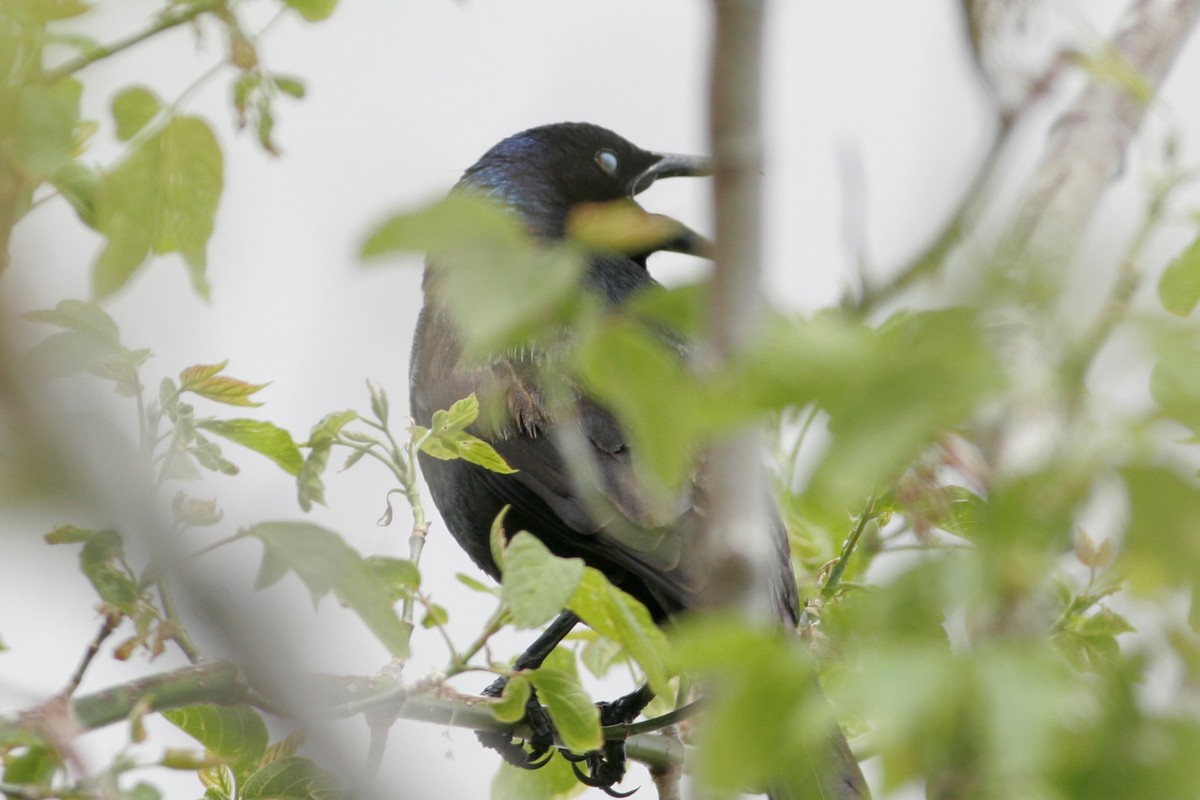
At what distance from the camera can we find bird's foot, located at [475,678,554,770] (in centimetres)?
331

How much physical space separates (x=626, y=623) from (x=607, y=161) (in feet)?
12.0

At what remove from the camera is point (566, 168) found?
16.2 feet

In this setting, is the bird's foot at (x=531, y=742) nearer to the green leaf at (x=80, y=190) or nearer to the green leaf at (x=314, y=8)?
the green leaf at (x=80, y=190)

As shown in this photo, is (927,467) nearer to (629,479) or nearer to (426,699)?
(426,699)

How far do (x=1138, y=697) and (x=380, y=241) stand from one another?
663 millimetres

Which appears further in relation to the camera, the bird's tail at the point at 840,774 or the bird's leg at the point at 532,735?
the bird's leg at the point at 532,735

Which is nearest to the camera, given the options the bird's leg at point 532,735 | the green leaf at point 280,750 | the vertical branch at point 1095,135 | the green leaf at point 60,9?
the vertical branch at point 1095,135

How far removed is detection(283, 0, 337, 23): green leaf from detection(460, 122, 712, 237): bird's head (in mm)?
2577

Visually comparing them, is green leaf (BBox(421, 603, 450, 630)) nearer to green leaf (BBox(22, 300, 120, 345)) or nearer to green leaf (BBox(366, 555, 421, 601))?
green leaf (BBox(366, 555, 421, 601))

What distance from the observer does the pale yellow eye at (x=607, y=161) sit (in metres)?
4.99

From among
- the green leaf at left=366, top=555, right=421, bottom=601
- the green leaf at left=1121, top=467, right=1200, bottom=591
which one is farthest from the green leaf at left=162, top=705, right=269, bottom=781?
the green leaf at left=1121, top=467, right=1200, bottom=591

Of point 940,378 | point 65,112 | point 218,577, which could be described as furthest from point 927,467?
point 65,112

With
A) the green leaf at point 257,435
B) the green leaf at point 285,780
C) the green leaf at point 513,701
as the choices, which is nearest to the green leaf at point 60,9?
the green leaf at point 257,435

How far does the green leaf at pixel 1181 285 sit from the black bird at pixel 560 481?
945 mm
